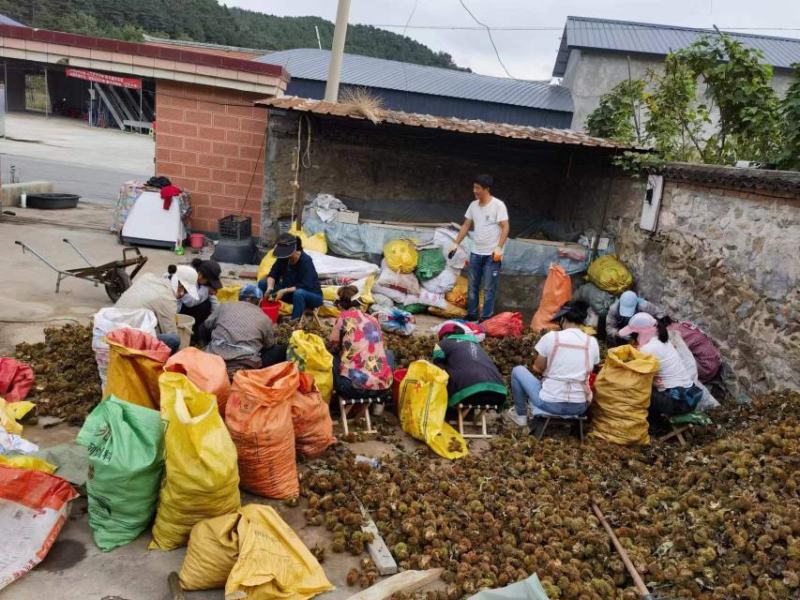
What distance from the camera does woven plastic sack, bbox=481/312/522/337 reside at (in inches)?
297

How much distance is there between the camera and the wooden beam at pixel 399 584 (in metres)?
3.16

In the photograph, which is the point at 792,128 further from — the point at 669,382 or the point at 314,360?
the point at 314,360

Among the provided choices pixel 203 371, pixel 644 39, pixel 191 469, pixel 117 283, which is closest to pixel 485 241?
pixel 117 283

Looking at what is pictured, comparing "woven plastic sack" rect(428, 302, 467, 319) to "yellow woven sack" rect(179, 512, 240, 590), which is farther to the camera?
"woven plastic sack" rect(428, 302, 467, 319)

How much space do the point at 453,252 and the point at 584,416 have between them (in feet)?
12.2

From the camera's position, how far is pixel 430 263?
9031mm

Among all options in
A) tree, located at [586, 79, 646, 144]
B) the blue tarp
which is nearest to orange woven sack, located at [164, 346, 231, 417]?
the blue tarp

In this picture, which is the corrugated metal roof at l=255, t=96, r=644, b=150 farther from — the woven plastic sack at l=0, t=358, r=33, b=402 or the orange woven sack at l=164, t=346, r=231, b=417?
the orange woven sack at l=164, t=346, r=231, b=417

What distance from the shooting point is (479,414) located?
5.43m

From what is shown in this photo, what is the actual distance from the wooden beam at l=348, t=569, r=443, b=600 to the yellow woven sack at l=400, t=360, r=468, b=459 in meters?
1.49

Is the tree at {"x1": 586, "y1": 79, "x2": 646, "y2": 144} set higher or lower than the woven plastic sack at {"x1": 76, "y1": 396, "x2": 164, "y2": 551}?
higher

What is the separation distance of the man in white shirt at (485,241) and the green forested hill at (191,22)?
35769 millimetres

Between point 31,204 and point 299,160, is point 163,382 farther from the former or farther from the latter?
point 31,204

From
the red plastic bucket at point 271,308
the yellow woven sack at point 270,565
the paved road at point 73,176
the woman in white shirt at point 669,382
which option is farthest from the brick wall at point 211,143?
the yellow woven sack at point 270,565
